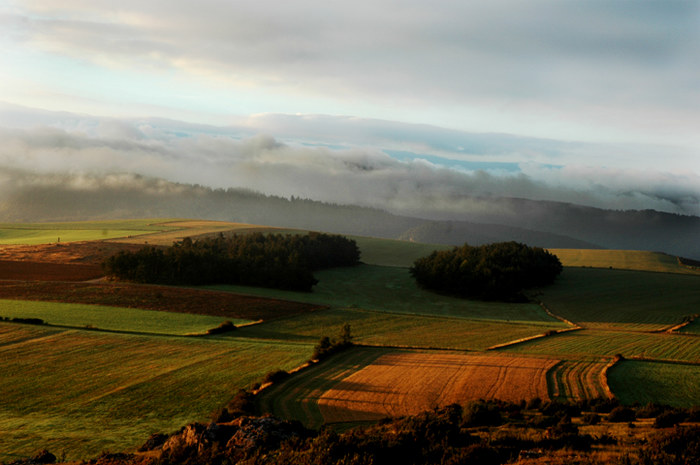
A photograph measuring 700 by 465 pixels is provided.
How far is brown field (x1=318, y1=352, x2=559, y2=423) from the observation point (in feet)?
82.8

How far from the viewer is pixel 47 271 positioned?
3206 inches

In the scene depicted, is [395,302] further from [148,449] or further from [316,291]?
[148,449]

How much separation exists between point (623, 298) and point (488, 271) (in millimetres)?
20097

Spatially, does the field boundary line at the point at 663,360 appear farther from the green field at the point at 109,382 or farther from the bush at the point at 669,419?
the green field at the point at 109,382

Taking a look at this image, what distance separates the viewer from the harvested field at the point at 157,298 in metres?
59.9

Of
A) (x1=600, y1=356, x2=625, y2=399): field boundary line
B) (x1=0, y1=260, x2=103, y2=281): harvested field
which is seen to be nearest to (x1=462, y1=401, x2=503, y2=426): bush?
(x1=600, y1=356, x2=625, y2=399): field boundary line

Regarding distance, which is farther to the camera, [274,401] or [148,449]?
[274,401]

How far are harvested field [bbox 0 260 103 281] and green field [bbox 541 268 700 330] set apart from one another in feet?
227

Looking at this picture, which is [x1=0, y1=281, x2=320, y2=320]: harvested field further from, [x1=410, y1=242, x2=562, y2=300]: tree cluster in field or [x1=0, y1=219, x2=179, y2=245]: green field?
[x1=0, y1=219, x2=179, y2=245]: green field

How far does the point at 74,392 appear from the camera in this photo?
27578mm

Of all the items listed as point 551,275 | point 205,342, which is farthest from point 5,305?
point 551,275

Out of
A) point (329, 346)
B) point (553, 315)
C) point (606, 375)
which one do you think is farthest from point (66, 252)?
point (606, 375)

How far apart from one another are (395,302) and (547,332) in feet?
102

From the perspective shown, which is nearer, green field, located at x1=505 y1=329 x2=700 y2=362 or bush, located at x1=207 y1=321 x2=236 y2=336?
green field, located at x1=505 y1=329 x2=700 y2=362
